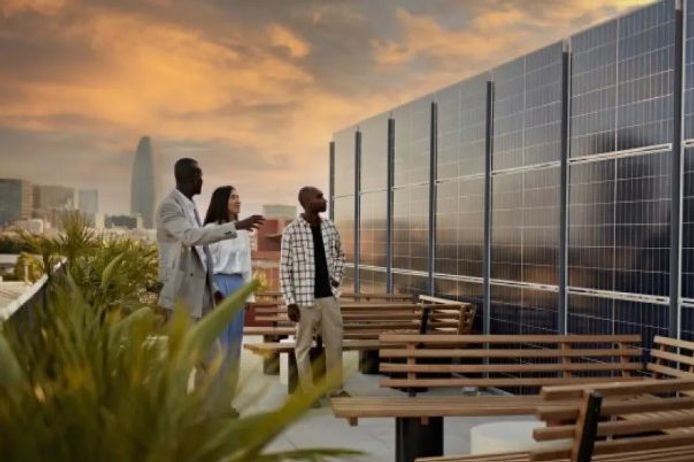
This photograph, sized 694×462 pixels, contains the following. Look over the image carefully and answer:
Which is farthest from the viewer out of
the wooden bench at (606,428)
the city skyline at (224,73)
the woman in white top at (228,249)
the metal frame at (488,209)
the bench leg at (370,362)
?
the city skyline at (224,73)

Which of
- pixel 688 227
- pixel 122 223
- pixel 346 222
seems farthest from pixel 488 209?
pixel 122 223

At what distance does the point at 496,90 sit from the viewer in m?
9.67

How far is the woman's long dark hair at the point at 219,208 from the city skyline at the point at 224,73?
4.60 feet

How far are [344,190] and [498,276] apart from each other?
5980 mm

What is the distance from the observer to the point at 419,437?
19.6 feet

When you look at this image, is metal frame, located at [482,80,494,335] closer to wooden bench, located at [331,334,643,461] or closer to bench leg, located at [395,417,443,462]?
wooden bench, located at [331,334,643,461]

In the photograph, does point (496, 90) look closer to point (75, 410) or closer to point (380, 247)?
point (380, 247)

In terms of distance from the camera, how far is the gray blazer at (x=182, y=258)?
6.57 meters

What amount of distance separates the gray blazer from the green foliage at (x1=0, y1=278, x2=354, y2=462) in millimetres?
4194

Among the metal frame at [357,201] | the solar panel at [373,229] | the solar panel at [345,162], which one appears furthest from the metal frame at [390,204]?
the solar panel at [345,162]

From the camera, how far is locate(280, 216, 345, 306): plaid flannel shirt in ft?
27.3

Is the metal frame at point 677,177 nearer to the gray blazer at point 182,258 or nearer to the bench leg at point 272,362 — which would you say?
the gray blazer at point 182,258

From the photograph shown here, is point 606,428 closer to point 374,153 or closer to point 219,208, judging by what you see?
point 219,208

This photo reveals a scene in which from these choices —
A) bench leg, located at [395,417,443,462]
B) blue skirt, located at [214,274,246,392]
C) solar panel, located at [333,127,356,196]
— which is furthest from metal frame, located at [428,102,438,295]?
bench leg, located at [395,417,443,462]
